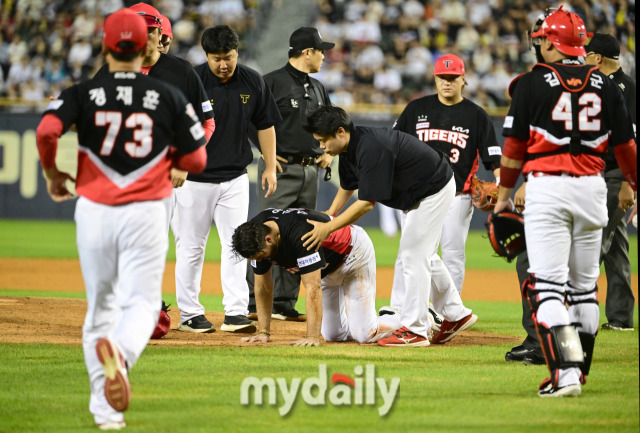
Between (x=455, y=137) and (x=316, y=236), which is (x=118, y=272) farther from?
(x=455, y=137)

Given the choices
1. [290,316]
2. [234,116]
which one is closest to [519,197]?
[234,116]

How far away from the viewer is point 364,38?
73.6 ft

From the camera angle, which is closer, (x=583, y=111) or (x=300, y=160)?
(x=583, y=111)

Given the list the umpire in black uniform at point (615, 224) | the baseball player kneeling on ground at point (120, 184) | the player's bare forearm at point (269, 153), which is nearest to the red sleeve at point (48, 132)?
the baseball player kneeling on ground at point (120, 184)

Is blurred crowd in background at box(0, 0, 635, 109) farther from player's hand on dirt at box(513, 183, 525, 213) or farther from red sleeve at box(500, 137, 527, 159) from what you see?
red sleeve at box(500, 137, 527, 159)

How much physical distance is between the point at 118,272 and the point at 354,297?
3.16 meters

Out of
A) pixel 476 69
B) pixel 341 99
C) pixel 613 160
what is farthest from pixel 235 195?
pixel 476 69

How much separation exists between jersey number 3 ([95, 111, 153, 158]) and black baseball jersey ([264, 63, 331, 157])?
4.40 meters

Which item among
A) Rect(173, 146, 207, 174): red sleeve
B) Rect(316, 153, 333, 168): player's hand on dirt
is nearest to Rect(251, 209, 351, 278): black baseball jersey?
Rect(316, 153, 333, 168): player's hand on dirt

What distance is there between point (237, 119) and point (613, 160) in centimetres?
346

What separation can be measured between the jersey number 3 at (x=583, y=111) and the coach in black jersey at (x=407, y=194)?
1.72m

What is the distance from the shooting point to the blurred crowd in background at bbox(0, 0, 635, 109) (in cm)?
2122

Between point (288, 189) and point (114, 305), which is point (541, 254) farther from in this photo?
point (288, 189)

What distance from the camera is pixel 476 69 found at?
70.1ft
